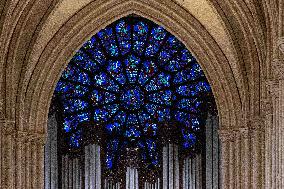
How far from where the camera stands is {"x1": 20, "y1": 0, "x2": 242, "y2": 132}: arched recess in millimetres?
32406

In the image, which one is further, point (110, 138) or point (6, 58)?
point (110, 138)

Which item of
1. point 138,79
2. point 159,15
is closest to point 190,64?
point 138,79

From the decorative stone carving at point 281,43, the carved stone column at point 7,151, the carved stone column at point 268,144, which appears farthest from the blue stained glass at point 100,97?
the decorative stone carving at point 281,43

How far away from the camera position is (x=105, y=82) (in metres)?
36.4

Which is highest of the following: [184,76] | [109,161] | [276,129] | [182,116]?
[184,76]

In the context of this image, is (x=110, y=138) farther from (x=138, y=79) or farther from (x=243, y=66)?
(x=243, y=66)

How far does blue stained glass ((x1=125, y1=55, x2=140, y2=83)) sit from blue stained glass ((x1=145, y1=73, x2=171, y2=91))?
43 cm

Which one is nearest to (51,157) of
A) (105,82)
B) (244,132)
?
(105,82)

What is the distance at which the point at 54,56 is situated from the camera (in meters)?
32.7

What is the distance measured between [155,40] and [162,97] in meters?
1.49

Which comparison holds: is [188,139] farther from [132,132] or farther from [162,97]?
[132,132]

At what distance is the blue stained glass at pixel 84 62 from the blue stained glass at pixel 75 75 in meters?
0.16

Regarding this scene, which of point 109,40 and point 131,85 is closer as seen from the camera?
point 131,85

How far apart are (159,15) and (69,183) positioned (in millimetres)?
4961
